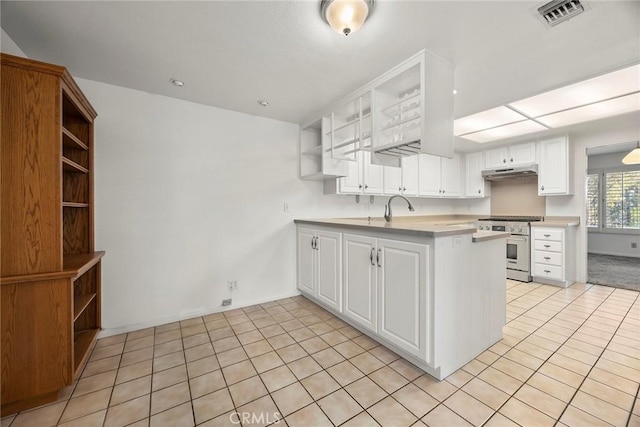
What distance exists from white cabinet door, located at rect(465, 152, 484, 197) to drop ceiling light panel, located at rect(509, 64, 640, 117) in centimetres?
185

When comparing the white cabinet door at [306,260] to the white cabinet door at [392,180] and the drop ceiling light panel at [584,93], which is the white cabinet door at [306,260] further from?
the drop ceiling light panel at [584,93]

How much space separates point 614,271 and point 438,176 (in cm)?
334

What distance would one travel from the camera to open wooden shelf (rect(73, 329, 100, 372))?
5.41ft

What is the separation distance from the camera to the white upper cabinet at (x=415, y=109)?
1.87m

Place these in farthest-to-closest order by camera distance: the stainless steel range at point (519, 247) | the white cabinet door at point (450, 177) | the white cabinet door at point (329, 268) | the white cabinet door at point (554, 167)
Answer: the white cabinet door at point (450, 177)
the stainless steel range at point (519, 247)
the white cabinet door at point (554, 167)
the white cabinet door at point (329, 268)

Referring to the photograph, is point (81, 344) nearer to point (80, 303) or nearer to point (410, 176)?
point (80, 303)

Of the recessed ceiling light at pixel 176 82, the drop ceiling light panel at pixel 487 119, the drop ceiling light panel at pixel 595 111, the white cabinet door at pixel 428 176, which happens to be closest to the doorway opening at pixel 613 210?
the drop ceiling light panel at pixel 595 111

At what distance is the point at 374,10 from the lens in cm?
144

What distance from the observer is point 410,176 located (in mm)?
4184

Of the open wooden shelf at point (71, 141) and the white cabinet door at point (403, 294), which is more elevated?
the open wooden shelf at point (71, 141)

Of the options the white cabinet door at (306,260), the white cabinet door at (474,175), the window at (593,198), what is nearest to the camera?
the white cabinet door at (306,260)

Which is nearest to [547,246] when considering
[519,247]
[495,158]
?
[519,247]

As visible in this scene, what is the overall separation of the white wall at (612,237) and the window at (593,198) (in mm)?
161

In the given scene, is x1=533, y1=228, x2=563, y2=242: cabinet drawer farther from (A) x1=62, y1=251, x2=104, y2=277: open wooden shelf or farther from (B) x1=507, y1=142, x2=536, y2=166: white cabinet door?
(A) x1=62, y1=251, x2=104, y2=277: open wooden shelf
